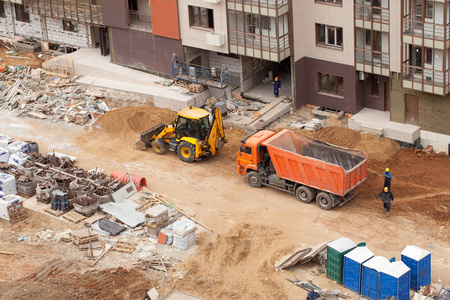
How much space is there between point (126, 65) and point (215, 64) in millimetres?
6211

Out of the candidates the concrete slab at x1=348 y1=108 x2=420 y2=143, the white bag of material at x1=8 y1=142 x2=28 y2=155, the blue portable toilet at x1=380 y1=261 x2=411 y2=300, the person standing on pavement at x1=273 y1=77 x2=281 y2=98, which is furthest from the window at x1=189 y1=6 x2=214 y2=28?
the blue portable toilet at x1=380 y1=261 x2=411 y2=300

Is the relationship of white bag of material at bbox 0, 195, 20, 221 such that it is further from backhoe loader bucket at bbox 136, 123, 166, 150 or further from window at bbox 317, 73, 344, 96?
window at bbox 317, 73, 344, 96

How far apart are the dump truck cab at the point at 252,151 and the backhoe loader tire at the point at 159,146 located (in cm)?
518

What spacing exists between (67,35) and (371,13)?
2342 centimetres

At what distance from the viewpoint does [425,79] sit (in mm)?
41469

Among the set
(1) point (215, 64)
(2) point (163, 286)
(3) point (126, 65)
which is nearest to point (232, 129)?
(1) point (215, 64)

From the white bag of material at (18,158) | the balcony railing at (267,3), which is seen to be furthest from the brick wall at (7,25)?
the balcony railing at (267,3)

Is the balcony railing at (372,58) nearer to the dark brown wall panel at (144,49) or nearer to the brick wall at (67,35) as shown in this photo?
the dark brown wall panel at (144,49)

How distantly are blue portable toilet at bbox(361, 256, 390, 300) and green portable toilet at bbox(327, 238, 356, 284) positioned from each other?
1.11m

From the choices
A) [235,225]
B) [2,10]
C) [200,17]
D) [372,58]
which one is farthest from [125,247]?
[2,10]

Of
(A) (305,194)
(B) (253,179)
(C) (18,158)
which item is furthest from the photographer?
(C) (18,158)

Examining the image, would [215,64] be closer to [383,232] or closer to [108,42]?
[108,42]

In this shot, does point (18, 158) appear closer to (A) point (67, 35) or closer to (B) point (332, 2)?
(A) point (67, 35)

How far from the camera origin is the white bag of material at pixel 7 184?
129ft
